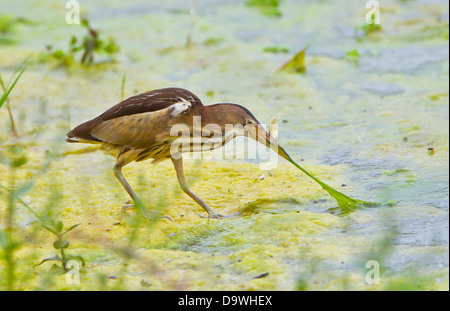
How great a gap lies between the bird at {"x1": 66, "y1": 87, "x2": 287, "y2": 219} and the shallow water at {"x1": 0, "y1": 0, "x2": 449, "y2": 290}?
273 millimetres

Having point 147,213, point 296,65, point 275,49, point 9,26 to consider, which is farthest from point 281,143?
point 9,26

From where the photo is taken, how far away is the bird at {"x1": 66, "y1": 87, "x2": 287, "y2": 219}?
431 centimetres

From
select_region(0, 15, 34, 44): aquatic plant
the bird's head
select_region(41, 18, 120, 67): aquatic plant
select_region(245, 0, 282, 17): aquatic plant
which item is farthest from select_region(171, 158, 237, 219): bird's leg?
select_region(245, 0, 282, 17): aquatic plant

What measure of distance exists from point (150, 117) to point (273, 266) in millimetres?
1458

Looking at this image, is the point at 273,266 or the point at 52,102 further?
the point at 52,102

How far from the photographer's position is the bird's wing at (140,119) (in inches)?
170

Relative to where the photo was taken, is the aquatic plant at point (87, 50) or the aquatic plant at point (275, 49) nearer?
the aquatic plant at point (87, 50)

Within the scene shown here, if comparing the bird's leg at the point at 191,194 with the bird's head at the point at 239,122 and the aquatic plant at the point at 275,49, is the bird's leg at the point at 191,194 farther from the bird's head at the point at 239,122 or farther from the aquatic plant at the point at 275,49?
the aquatic plant at the point at 275,49

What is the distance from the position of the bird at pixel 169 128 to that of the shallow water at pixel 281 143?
27 centimetres

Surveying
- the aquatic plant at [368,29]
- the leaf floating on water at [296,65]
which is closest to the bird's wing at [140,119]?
the leaf floating on water at [296,65]

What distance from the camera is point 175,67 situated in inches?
312

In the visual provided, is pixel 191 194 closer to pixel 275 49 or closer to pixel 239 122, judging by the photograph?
pixel 239 122

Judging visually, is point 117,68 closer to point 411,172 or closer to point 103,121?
point 103,121
